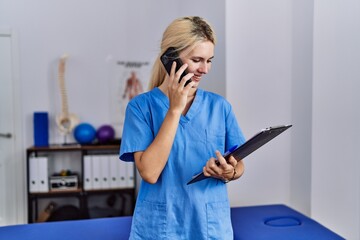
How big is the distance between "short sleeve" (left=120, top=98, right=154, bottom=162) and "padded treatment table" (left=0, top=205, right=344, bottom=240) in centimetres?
68

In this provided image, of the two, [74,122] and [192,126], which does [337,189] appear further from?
[74,122]

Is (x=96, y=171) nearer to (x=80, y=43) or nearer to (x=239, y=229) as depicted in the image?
(x=80, y=43)

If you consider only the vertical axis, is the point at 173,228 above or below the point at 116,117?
below

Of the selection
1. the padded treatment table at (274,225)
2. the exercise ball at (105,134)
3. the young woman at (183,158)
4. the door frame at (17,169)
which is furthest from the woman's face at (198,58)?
the door frame at (17,169)

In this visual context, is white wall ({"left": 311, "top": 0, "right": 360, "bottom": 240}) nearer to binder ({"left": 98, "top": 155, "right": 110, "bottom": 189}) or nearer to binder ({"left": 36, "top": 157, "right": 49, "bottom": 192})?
binder ({"left": 98, "top": 155, "right": 110, "bottom": 189})

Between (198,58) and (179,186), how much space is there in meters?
0.37

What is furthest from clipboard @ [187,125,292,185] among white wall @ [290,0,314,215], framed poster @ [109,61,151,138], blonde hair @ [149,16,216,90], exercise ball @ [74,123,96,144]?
framed poster @ [109,61,151,138]

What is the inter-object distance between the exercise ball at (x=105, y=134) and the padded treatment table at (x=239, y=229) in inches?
65.1

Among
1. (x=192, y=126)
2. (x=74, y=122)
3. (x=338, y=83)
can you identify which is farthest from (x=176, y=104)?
(x=74, y=122)

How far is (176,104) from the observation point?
0.93 meters

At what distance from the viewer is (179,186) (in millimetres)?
1016

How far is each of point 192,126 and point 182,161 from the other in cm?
11

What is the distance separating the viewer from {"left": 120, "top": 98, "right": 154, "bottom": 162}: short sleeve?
1.00 metres

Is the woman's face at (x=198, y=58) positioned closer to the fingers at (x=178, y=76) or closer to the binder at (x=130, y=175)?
the fingers at (x=178, y=76)
